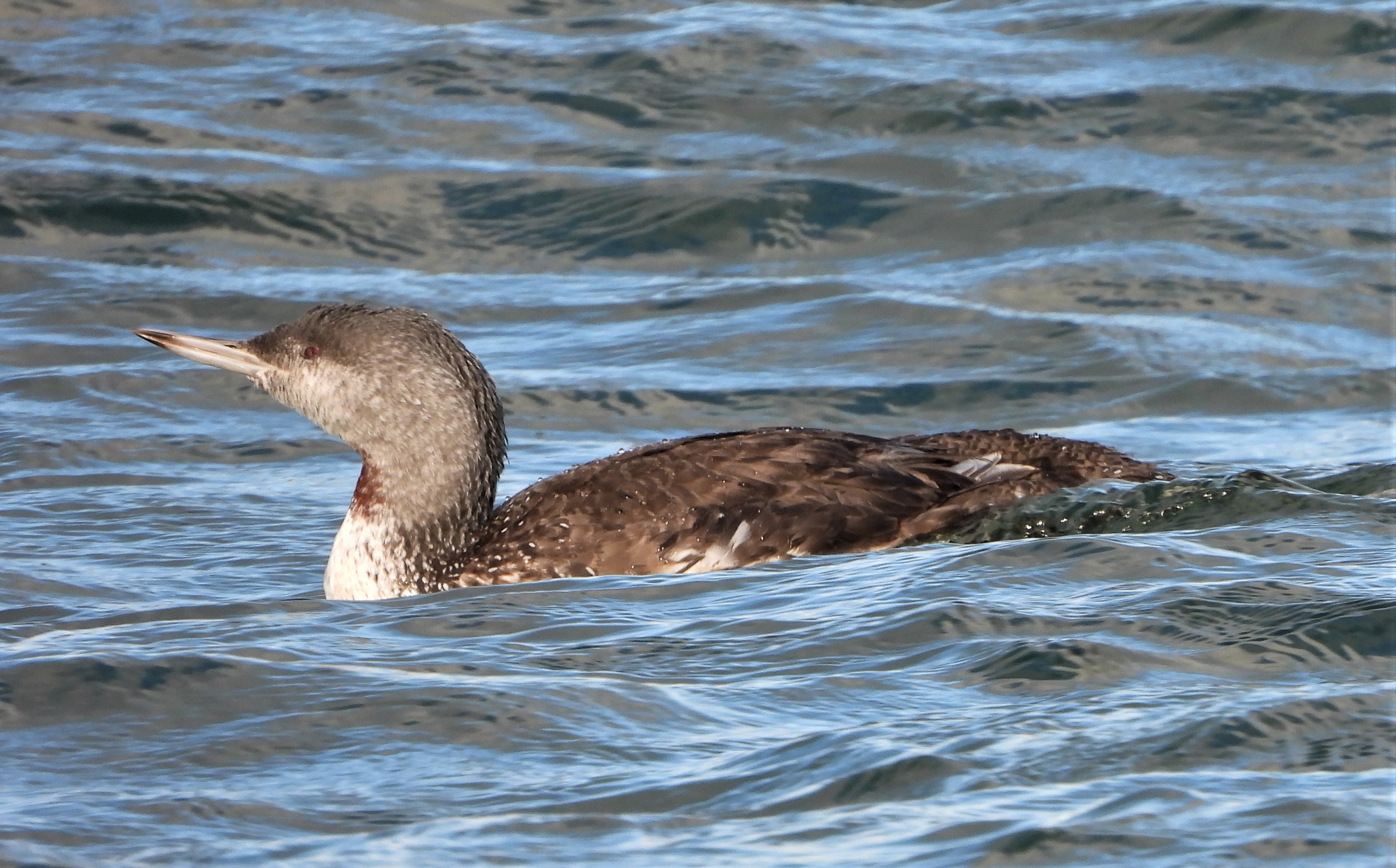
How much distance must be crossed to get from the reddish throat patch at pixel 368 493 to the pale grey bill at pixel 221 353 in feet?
1.46

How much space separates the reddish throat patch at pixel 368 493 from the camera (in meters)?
6.30

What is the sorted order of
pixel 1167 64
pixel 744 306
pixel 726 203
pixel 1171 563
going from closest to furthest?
pixel 1171 563
pixel 744 306
pixel 726 203
pixel 1167 64

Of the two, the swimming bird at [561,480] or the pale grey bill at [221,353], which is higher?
the pale grey bill at [221,353]

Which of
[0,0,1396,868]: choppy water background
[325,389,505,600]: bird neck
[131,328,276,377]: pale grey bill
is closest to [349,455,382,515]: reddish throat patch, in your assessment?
[325,389,505,600]: bird neck

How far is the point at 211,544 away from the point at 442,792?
316 centimetres

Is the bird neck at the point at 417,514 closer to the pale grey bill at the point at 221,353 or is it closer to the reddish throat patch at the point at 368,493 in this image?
the reddish throat patch at the point at 368,493

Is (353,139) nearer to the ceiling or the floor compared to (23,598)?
nearer to the ceiling

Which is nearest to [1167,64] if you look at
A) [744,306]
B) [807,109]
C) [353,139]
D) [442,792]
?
[807,109]

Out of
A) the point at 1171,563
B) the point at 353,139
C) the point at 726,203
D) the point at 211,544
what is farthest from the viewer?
the point at 353,139

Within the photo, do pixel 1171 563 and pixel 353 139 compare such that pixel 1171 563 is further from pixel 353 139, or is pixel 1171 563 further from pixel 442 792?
pixel 353 139

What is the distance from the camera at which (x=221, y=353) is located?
6.55 metres

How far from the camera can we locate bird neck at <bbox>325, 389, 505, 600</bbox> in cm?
615

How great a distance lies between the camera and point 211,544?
6875mm

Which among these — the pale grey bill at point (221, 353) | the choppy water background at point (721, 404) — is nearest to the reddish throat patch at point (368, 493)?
the choppy water background at point (721, 404)
